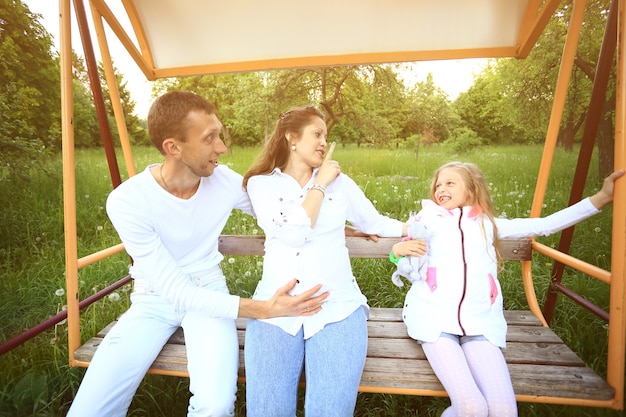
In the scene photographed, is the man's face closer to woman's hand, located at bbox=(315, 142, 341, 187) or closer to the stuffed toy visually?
woman's hand, located at bbox=(315, 142, 341, 187)

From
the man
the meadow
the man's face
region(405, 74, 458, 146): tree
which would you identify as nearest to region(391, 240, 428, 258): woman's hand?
the man

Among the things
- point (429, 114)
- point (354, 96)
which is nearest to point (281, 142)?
point (354, 96)

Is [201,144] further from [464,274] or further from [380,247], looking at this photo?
[464,274]

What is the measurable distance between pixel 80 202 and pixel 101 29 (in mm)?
3542

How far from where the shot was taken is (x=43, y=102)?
5.41 metres

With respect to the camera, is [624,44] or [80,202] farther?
[80,202]

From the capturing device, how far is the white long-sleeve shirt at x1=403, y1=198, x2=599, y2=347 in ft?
6.39

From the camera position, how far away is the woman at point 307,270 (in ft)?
5.61

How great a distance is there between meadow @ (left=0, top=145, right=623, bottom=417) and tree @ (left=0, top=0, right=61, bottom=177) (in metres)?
0.33

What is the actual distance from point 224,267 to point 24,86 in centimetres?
375

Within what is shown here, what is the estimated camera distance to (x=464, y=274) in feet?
6.70

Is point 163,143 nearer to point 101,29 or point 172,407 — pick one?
point 101,29

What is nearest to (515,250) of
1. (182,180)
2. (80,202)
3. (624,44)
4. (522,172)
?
(624,44)

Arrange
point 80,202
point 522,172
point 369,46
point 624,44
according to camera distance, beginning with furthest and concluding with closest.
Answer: point 522,172 < point 80,202 < point 369,46 < point 624,44
